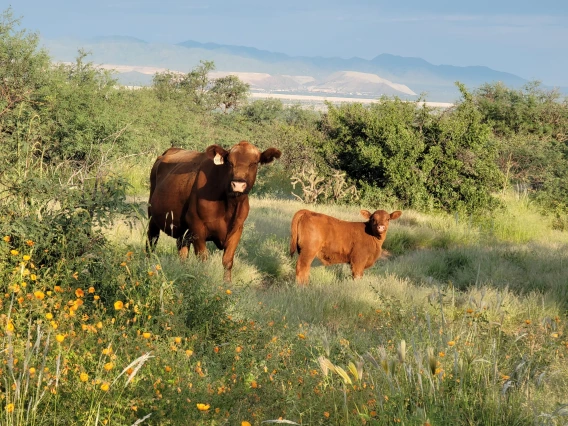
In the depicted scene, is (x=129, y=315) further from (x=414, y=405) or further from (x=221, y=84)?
(x=221, y=84)

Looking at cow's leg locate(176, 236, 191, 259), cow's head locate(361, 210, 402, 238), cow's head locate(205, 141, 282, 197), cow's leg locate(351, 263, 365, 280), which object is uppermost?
cow's head locate(205, 141, 282, 197)

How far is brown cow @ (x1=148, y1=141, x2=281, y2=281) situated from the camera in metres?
7.42

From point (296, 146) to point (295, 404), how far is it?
17.1 metres

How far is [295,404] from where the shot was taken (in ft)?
11.6

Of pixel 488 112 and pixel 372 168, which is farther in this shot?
pixel 488 112

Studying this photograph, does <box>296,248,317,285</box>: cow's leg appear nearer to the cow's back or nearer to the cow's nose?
the cow's back

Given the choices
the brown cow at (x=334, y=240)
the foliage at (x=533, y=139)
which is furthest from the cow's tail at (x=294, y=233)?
the foliage at (x=533, y=139)

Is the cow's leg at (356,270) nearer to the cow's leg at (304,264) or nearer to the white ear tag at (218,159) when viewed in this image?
the cow's leg at (304,264)

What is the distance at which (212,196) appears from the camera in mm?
7754

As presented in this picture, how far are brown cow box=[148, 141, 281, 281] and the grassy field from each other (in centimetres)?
37

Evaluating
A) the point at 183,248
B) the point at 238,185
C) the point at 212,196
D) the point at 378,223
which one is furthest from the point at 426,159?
the point at 238,185

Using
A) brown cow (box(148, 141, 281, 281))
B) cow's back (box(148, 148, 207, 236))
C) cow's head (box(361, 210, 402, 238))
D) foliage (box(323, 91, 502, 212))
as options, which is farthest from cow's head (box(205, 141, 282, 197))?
foliage (box(323, 91, 502, 212))

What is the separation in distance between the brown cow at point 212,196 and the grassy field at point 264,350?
37 cm

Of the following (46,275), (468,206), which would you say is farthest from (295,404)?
(468,206)
